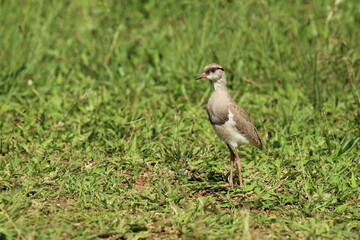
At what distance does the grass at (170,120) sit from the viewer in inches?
201

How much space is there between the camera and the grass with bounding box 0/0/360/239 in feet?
16.8

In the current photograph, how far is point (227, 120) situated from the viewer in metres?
5.96

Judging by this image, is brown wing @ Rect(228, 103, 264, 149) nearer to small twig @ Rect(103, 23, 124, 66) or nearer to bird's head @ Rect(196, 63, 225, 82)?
bird's head @ Rect(196, 63, 225, 82)

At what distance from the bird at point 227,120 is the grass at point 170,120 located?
39 centimetres

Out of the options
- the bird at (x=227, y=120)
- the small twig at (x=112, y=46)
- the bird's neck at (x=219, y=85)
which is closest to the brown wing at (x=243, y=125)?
the bird at (x=227, y=120)

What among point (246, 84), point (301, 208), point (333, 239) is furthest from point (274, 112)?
point (333, 239)

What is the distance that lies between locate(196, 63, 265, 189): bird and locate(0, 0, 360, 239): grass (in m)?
0.39

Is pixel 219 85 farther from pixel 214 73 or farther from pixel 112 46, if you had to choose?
pixel 112 46

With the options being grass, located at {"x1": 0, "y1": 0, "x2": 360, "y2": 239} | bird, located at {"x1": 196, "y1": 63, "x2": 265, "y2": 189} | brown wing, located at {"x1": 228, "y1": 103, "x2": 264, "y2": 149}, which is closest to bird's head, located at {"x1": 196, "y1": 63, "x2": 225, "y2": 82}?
bird, located at {"x1": 196, "y1": 63, "x2": 265, "y2": 189}

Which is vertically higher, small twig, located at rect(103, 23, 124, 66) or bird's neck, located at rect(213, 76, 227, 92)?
bird's neck, located at rect(213, 76, 227, 92)

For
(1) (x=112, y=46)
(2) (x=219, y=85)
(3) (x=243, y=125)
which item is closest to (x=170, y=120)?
(2) (x=219, y=85)

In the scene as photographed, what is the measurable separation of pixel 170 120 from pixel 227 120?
5.15ft

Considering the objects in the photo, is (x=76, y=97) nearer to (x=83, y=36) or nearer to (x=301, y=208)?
(x=83, y=36)

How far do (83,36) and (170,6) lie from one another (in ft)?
5.31
